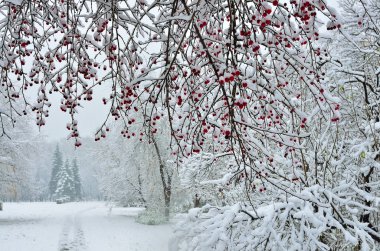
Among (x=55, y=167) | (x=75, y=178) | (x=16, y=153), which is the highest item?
(x=55, y=167)

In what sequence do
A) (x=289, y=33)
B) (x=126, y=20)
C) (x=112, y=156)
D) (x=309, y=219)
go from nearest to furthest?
(x=289, y=33)
(x=126, y=20)
(x=309, y=219)
(x=112, y=156)

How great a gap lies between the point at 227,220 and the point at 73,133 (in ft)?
8.00

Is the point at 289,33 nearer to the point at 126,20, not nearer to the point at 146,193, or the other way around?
the point at 126,20

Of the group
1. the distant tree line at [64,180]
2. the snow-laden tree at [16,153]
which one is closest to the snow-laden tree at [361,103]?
the snow-laden tree at [16,153]

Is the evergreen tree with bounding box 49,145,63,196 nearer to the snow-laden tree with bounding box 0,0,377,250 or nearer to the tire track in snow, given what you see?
the tire track in snow

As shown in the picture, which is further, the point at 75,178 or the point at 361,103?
the point at 75,178

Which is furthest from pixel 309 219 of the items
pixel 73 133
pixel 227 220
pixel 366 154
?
pixel 73 133

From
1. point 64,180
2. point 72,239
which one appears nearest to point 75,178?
point 64,180

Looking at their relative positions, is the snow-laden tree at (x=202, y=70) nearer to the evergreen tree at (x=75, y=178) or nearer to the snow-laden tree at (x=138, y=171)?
the snow-laden tree at (x=138, y=171)

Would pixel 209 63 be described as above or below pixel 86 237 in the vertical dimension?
above

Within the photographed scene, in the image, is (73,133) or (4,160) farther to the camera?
(4,160)

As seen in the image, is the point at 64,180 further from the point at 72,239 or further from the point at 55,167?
the point at 72,239


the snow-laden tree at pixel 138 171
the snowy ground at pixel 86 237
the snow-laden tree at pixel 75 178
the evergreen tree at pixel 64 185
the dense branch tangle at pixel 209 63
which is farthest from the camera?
the snow-laden tree at pixel 75 178

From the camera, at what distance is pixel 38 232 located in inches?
656
